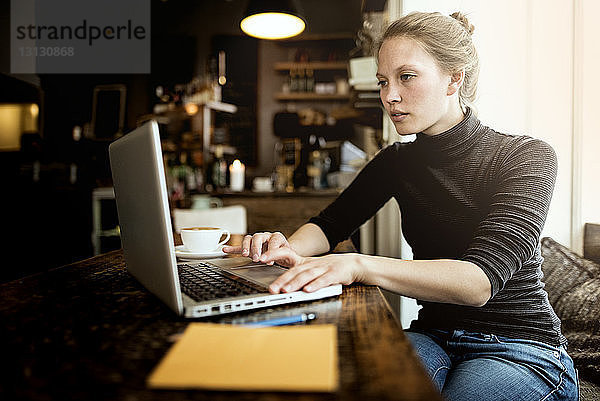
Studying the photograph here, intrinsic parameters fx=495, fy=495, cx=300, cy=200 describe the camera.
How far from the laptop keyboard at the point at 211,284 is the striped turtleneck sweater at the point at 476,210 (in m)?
0.43

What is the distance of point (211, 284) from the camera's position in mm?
898

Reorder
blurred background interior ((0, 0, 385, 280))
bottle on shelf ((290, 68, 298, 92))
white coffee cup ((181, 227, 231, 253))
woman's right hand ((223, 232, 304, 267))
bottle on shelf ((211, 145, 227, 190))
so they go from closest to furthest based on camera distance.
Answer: woman's right hand ((223, 232, 304, 267)) < white coffee cup ((181, 227, 231, 253)) < blurred background interior ((0, 0, 385, 280)) < bottle on shelf ((211, 145, 227, 190)) < bottle on shelf ((290, 68, 298, 92))

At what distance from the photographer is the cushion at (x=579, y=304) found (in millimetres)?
1301

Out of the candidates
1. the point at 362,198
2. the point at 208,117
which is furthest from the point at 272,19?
the point at 362,198

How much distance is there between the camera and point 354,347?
1.94 feet

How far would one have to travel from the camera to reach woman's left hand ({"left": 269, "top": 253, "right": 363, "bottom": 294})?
83 cm

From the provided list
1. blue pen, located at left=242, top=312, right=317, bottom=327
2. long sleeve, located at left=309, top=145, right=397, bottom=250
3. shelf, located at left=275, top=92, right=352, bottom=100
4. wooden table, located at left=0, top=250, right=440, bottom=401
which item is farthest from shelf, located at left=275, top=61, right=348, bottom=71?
blue pen, located at left=242, top=312, right=317, bottom=327

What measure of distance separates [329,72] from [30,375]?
5408mm

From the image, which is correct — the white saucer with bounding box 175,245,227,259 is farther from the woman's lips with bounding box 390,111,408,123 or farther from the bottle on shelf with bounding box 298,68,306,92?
the bottle on shelf with bounding box 298,68,306,92

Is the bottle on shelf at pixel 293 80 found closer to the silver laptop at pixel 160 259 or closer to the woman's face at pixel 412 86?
the woman's face at pixel 412 86

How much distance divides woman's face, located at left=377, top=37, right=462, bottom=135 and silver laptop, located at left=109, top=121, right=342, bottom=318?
0.54 meters

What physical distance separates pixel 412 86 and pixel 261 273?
24.8 inches

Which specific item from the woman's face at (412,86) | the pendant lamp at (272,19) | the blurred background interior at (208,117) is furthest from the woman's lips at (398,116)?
the blurred background interior at (208,117)

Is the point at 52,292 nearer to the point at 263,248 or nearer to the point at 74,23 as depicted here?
the point at 263,248
